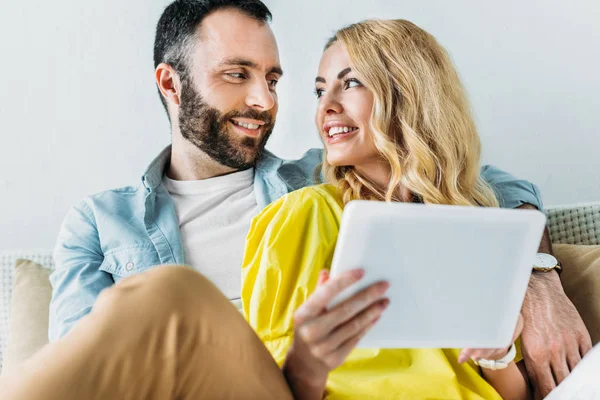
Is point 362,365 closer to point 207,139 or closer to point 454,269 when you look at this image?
point 454,269

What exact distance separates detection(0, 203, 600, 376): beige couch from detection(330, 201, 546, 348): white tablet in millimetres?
515

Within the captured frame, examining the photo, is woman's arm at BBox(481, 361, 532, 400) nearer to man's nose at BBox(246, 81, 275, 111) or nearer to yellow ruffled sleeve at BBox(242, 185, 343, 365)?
yellow ruffled sleeve at BBox(242, 185, 343, 365)

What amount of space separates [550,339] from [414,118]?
53 centimetres

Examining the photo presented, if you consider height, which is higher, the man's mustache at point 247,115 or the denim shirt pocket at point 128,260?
the man's mustache at point 247,115

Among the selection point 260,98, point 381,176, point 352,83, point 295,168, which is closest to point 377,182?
point 381,176

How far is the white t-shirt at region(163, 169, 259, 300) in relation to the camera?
167 centimetres

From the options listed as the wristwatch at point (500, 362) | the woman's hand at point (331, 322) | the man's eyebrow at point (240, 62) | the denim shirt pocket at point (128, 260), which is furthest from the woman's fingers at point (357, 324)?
the man's eyebrow at point (240, 62)

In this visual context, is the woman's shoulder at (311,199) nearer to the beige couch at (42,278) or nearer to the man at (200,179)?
the man at (200,179)

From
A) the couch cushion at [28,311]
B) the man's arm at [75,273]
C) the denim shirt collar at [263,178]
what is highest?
the denim shirt collar at [263,178]

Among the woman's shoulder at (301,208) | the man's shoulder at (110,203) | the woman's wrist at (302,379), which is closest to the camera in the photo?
the woman's wrist at (302,379)

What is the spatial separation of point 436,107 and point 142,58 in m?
1.00

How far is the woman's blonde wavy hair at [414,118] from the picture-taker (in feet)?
4.78

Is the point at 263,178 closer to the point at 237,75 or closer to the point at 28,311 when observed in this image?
the point at 237,75

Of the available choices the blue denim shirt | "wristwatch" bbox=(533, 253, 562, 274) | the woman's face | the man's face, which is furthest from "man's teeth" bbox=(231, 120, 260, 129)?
"wristwatch" bbox=(533, 253, 562, 274)
